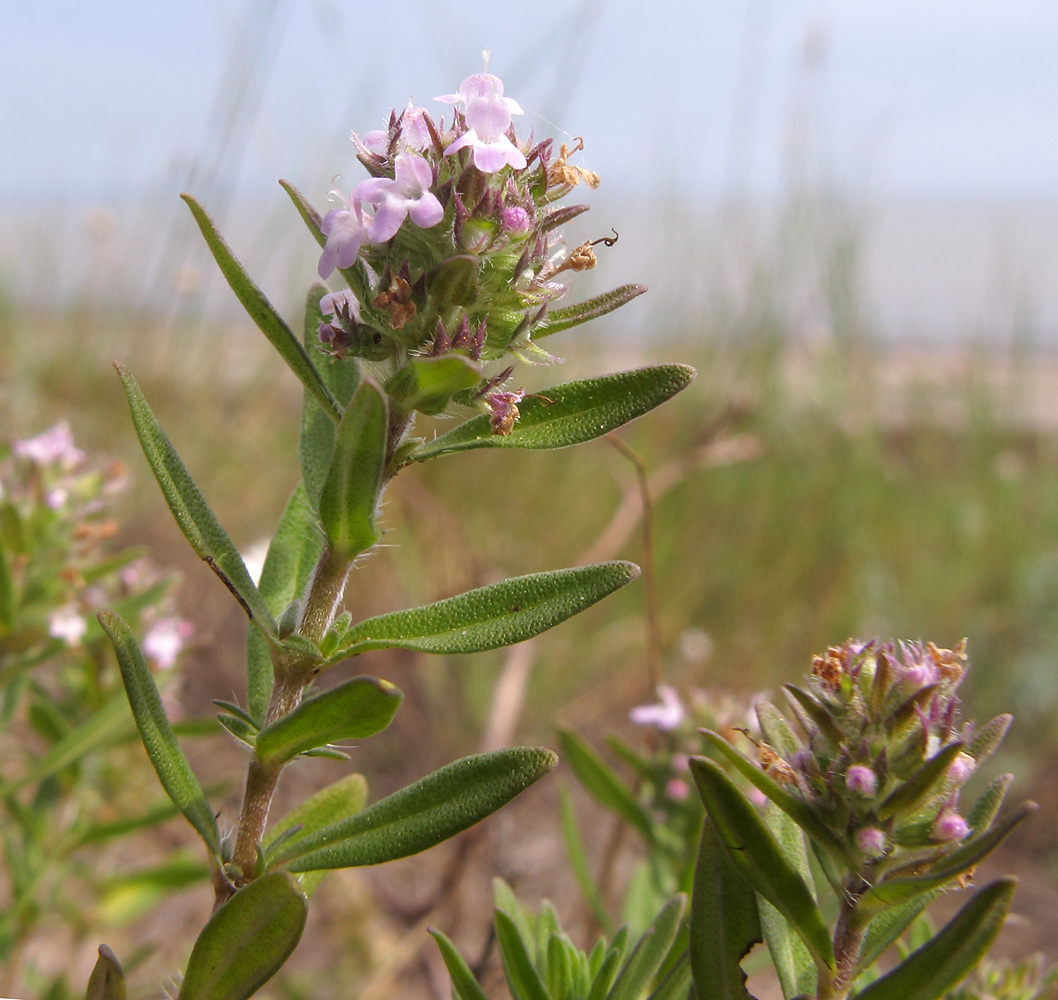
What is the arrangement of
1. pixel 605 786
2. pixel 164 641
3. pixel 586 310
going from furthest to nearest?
pixel 164 641
pixel 605 786
pixel 586 310

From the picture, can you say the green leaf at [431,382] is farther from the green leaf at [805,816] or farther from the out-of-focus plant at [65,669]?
the out-of-focus plant at [65,669]

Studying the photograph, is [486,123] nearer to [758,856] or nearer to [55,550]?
[758,856]

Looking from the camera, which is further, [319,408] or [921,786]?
[319,408]

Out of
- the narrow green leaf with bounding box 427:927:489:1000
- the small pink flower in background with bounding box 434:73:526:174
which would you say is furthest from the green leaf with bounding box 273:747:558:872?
the small pink flower in background with bounding box 434:73:526:174

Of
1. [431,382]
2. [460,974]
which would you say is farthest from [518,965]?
[431,382]

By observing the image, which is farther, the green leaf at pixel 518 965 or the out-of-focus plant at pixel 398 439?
the green leaf at pixel 518 965

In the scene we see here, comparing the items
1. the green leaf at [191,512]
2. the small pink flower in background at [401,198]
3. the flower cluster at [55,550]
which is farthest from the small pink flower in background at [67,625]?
the small pink flower in background at [401,198]

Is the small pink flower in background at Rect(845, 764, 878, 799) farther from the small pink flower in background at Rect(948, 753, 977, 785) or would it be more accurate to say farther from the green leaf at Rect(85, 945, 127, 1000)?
the green leaf at Rect(85, 945, 127, 1000)

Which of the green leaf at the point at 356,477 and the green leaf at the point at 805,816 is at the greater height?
the green leaf at the point at 356,477
